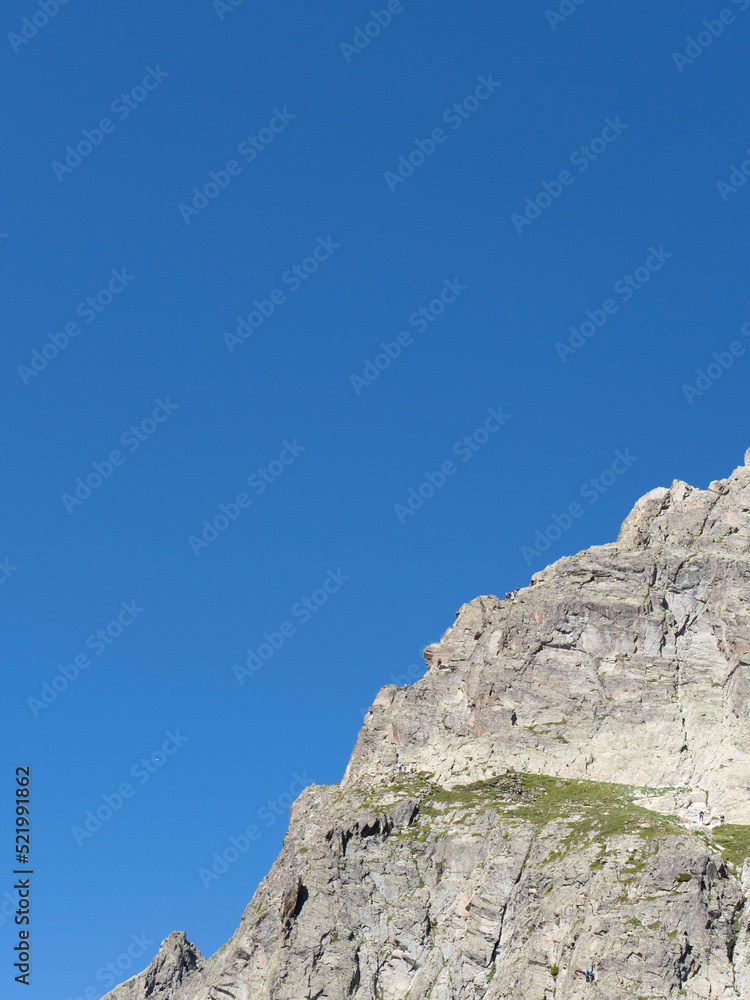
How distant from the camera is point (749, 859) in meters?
133

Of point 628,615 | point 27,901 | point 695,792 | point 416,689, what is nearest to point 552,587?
point 628,615

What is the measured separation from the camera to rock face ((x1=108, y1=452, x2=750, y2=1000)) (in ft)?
424

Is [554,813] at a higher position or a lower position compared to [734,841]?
higher

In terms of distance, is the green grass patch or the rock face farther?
the green grass patch

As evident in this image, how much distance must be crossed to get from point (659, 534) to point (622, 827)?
64735 millimetres

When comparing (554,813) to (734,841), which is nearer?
(734,841)

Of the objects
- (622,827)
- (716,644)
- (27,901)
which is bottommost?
(622,827)

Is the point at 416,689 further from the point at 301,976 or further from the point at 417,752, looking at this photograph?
the point at 301,976

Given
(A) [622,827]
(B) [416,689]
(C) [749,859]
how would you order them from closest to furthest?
(C) [749,859], (A) [622,827], (B) [416,689]

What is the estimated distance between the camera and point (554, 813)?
499 feet

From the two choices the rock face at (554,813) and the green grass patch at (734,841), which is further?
the green grass patch at (734,841)

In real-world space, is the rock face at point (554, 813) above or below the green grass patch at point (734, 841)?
above

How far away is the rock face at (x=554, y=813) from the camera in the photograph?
129m

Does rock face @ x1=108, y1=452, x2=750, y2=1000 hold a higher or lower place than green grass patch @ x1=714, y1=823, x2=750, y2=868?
higher
